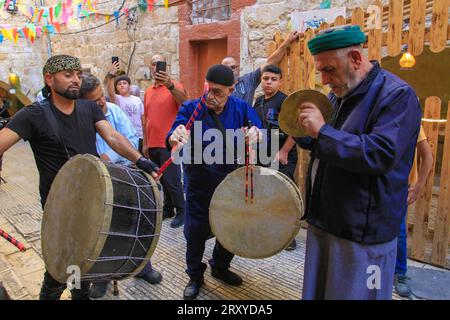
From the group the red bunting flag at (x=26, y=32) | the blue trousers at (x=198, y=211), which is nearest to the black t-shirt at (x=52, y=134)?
the blue trousers at (x=198, y=211)

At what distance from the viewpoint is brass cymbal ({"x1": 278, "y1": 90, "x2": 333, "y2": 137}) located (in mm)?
1780

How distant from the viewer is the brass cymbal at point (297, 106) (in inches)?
70.1

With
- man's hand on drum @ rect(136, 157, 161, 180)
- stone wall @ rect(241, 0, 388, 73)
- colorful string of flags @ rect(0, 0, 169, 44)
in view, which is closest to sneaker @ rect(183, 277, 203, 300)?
man's hand on drum @ rect(136, 157, 161, 180)

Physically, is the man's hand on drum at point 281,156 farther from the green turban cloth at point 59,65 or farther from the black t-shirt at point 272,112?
the green turban cloth at point 59,65

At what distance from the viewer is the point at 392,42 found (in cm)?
317

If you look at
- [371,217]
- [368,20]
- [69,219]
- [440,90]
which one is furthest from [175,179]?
[440,90]

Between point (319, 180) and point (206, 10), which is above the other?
point (206, 10)

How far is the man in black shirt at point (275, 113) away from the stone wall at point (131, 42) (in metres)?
3.19

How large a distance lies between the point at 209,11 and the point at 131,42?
235cm

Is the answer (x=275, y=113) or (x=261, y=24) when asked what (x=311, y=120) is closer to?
(x=275, y=113)

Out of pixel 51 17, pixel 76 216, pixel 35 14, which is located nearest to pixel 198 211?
pixel 76 216

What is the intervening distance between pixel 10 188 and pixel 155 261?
4.04m

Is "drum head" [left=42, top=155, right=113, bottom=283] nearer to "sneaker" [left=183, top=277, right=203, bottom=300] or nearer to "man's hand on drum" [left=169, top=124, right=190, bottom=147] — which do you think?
"man's hand on drum" [left=169, top=124, right=190, bottom=147]

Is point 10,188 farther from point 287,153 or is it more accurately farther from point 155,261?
point 287,153
